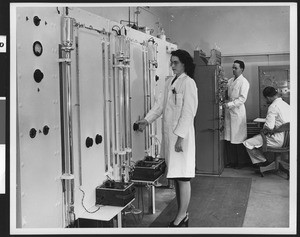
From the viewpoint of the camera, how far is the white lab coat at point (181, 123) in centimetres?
241

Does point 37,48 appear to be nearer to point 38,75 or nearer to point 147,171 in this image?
point 38,75

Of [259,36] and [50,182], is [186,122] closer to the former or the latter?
[50,182]

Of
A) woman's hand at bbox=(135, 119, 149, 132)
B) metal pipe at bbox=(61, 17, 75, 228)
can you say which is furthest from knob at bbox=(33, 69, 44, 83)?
woman's hand at bbox=(135, 119, 149, 132)

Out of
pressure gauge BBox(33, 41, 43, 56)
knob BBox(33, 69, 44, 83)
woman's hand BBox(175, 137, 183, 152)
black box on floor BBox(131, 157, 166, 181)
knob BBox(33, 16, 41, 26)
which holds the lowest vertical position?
black box on floor BBox(131, 157, 166, 181)

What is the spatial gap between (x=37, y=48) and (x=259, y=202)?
2419mm

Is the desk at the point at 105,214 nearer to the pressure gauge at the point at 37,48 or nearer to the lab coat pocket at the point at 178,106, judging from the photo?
the lab coat pocket at the point at 178,106

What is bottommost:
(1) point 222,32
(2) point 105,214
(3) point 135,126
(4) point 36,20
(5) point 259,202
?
(5) point 259,202

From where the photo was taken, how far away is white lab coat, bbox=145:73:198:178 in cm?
241

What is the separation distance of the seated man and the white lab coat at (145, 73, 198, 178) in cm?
175

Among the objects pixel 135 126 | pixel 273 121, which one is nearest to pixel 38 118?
pixel 135 126

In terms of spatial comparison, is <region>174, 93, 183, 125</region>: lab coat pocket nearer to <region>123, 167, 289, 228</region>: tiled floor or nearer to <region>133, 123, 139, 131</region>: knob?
<region>133, 123, 139, 131</region>: knob

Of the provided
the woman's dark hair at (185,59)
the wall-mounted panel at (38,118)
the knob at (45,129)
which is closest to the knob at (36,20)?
the wall-mounted panel at (38,118)

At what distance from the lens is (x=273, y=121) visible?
3938mm

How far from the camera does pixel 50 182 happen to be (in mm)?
1911
